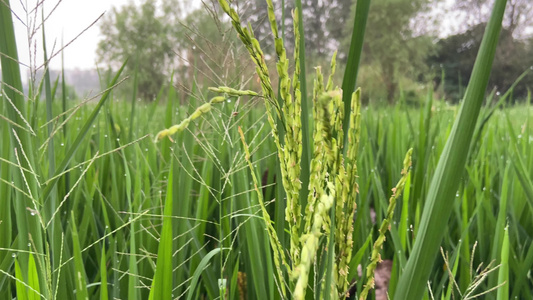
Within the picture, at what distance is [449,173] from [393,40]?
24764 millimetres

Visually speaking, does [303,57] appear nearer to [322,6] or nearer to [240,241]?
[240,241]

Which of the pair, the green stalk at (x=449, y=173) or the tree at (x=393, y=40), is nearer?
the green stalk at (x=449, y=173)

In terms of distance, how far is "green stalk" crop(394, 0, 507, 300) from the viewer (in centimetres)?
32

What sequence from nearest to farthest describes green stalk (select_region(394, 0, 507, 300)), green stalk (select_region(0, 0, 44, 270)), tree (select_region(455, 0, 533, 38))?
green stalk (select_region(394, 0, 507, 300))
green stalk (select_region(0, 0, 44, 270))
tree (select_region(455, 0, 533, 38))

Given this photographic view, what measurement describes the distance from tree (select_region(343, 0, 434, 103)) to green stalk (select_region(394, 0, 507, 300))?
77.0 ft

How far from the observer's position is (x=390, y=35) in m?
23.4

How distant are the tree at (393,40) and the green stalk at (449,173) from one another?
23.5m

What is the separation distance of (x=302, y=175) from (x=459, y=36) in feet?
93.4

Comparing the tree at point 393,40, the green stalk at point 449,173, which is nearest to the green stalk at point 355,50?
the green stalk at point 449,173

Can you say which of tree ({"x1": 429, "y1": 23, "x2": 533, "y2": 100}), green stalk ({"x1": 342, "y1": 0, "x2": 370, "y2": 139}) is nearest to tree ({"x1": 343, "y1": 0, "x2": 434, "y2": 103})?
tree ({"x1": 429, "y1": 23, "x2": 533, "y2": 100})

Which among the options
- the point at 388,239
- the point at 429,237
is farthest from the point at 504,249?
the point at 388,239

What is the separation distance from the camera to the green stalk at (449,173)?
324 mm

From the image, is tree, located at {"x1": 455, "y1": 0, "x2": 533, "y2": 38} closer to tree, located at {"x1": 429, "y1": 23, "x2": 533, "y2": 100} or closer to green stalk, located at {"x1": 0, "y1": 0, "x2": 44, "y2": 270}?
tree, located at {"x1": 429, "y1": 23, "x2": 533, "y2": 100}

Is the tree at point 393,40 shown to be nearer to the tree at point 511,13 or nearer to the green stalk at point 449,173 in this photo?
the tree at point 511,13
